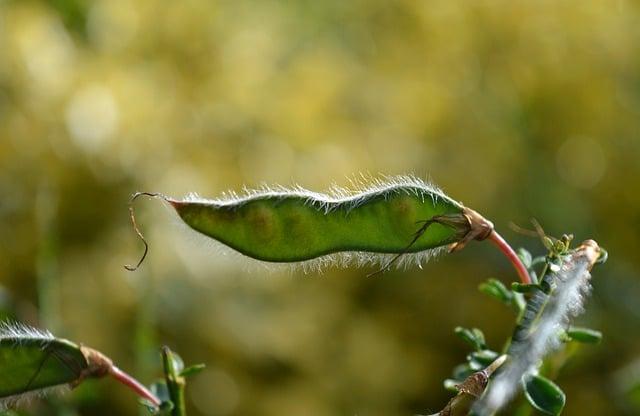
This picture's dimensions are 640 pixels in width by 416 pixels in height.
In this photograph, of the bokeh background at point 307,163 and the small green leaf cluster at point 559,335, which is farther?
the bokeh background at point 307,163

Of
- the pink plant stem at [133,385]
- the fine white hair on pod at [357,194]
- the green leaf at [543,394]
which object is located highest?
the fine white hair on pod at [357,194]

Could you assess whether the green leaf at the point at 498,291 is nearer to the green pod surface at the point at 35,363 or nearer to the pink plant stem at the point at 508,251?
the pink plant stem at the point at 508,251

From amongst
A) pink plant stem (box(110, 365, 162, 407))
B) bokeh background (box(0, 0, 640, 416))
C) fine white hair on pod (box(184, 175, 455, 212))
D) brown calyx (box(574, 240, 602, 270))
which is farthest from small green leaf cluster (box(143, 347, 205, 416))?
bokeh background (box(0, 0, 640, 416))

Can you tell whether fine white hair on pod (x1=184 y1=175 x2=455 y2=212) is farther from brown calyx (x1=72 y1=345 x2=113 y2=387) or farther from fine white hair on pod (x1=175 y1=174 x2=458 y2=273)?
brown calyx (x1=72 y1=345 x2=113 y2=387)

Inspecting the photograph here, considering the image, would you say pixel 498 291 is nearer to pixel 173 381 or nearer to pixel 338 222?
pixel 338 222

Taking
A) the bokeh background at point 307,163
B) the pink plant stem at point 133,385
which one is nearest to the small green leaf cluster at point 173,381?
the pink plant stem at point 133,385

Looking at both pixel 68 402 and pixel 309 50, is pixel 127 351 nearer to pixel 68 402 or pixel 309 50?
pixel 68 402

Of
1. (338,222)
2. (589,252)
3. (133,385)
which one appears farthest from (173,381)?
(589,252)
